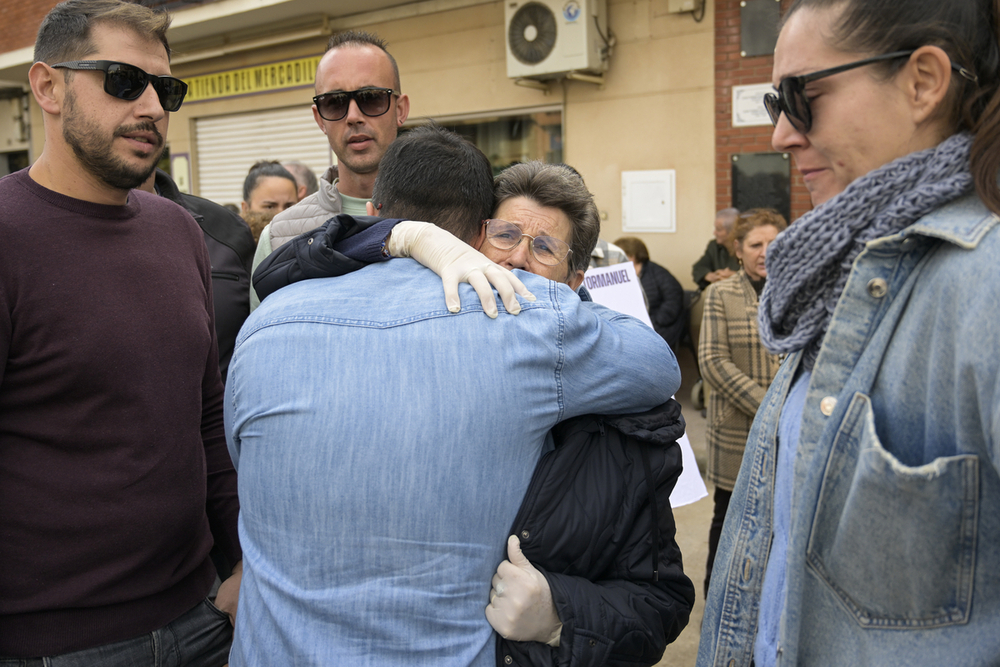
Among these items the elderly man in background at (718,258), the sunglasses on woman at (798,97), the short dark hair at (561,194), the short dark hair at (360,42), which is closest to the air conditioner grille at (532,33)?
the elderly man in background at (718,258)

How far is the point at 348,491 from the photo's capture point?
137cm

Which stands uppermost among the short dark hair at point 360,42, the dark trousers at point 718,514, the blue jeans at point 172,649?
the short dark hair at point 360,42

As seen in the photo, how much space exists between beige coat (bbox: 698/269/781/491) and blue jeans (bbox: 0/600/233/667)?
2681mm

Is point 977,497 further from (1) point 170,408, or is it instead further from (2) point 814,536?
(1) point 170,408

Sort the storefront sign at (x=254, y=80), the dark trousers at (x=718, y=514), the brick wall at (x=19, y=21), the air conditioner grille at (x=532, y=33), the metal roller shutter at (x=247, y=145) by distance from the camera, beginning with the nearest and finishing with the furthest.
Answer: the dark trousers at (x=718, y=514), the air conditioner grille at (x=532, y=33), the storefront sign at (x=254, y=80), the metal roller shutter at (x=247, y=145), the brick wall at (x=19, y=21)

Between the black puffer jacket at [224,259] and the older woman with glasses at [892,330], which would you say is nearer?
the older woman with glasses at [892,330]

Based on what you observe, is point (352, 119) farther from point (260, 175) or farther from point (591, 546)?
point (260, 175)

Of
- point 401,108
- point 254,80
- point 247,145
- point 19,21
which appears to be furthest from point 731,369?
point 19,21

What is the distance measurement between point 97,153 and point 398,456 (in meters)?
1.25

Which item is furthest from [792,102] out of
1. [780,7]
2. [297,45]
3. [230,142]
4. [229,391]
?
[230,142]

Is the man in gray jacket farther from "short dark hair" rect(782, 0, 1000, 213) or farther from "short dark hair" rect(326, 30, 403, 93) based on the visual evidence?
Answer: "short dark hair" rect(782, 0, 1000, 213)

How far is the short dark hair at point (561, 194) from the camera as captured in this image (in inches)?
83.9

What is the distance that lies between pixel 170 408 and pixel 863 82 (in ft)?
5.77

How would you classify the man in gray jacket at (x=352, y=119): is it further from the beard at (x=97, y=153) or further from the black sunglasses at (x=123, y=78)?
the beard at (x=97, y=153)
